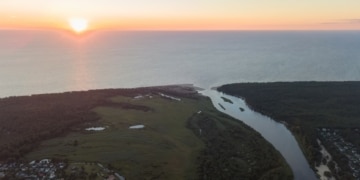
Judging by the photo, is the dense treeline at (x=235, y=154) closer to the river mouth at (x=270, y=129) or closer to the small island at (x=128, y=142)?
the small island at (x=128, y=142)

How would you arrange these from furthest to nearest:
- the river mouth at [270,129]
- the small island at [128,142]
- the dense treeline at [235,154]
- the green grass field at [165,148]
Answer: the river mouth at [270,129] → the green grass field at [165,148] → the small island at [128,142] → the dense treeline at [235,154]

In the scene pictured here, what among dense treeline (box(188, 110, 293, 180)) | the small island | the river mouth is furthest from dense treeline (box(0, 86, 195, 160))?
dense treeline (box(188, 110, 293, 180))

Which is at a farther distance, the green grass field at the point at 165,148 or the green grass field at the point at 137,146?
the green grass field at the point at 137,146

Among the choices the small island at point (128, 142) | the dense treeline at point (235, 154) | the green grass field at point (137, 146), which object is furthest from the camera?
the green grass field at point (137, 146)

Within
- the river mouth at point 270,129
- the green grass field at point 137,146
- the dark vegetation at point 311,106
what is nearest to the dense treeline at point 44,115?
the green grass field at point 137,146

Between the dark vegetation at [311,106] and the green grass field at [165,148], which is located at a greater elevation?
the dark vegetation at [311,106]

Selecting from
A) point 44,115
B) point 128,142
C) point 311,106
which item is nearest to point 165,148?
point 128,142

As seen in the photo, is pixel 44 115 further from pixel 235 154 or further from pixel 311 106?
pixel 311 106
